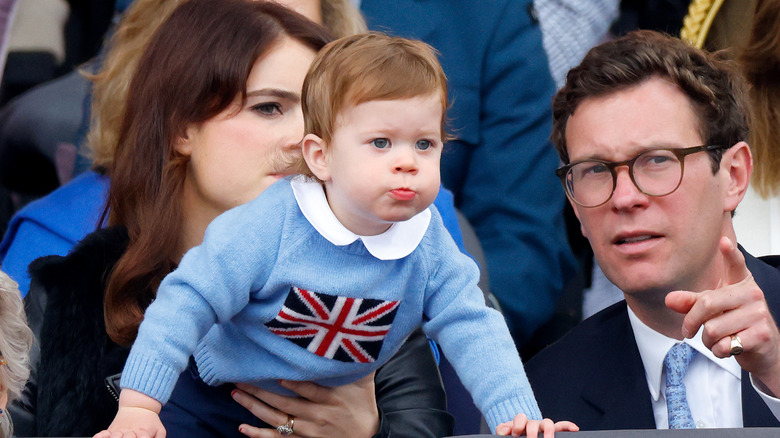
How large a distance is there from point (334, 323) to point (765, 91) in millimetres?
1760

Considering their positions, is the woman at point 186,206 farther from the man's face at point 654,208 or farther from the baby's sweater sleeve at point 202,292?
the man's face at point 654,208

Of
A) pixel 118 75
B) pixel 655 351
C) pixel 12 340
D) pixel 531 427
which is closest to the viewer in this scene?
pixel 531 427

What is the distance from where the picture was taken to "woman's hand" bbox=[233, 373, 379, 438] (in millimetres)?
2234

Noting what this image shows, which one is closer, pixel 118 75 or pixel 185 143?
pixel 185 143

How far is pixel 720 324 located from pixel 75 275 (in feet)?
4.42

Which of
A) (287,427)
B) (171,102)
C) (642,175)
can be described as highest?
(642,175)

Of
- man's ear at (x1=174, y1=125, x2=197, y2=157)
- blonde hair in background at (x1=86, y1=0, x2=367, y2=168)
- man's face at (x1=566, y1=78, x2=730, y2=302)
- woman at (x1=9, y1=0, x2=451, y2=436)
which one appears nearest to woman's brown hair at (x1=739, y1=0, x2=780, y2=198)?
man's face at (x1=566, y1=78, x2=730, y2=302)

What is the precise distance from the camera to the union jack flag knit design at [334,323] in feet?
6.52

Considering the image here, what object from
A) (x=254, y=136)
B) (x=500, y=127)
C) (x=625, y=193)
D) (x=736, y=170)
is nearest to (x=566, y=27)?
(x=500, y=127)

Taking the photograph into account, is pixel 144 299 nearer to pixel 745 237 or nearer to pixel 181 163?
pixel 181 163

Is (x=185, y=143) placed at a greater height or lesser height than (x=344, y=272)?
lesser

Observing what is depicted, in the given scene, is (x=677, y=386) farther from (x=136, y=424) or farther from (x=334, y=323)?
(x=136, y=424)

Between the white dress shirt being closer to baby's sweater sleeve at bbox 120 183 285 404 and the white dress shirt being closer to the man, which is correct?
the man

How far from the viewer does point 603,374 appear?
2.63 meters
